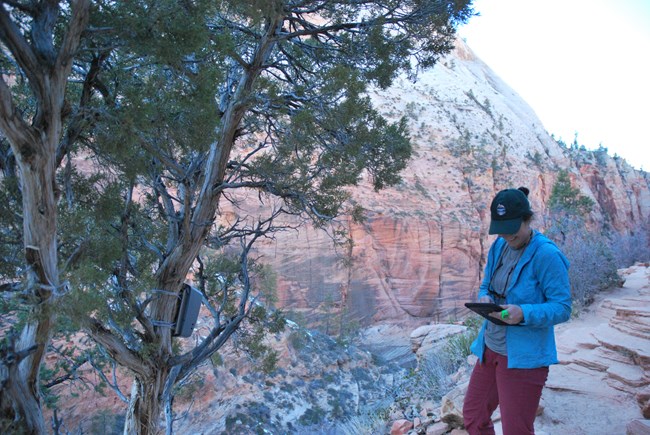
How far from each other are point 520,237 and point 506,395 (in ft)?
2.76

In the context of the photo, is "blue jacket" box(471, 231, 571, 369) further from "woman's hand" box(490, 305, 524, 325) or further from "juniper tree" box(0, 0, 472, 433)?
"juniper tree" box(0, 0, 472, 433)

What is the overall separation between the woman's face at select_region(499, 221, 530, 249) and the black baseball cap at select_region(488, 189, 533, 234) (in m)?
0.04

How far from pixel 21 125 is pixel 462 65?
43.8 m

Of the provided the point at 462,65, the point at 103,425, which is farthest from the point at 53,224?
the point at 462,65

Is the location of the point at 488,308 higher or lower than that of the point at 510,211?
lower

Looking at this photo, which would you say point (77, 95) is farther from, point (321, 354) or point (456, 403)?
point (321, 354)

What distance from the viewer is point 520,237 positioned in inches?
110

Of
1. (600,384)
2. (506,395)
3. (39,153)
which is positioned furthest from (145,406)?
(600,384)

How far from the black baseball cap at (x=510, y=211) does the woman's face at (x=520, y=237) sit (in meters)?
0.04

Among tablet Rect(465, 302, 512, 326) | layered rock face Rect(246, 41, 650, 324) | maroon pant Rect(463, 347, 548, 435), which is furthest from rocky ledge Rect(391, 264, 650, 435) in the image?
layered rock face Rect(246, 41, 650, 324)

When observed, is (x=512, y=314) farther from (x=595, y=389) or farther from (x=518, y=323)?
(x=595, y=389)

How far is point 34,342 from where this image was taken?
3732 mm

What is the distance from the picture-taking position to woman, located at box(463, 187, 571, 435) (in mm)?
2576

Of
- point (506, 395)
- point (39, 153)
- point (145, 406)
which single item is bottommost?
point (145, 406)
